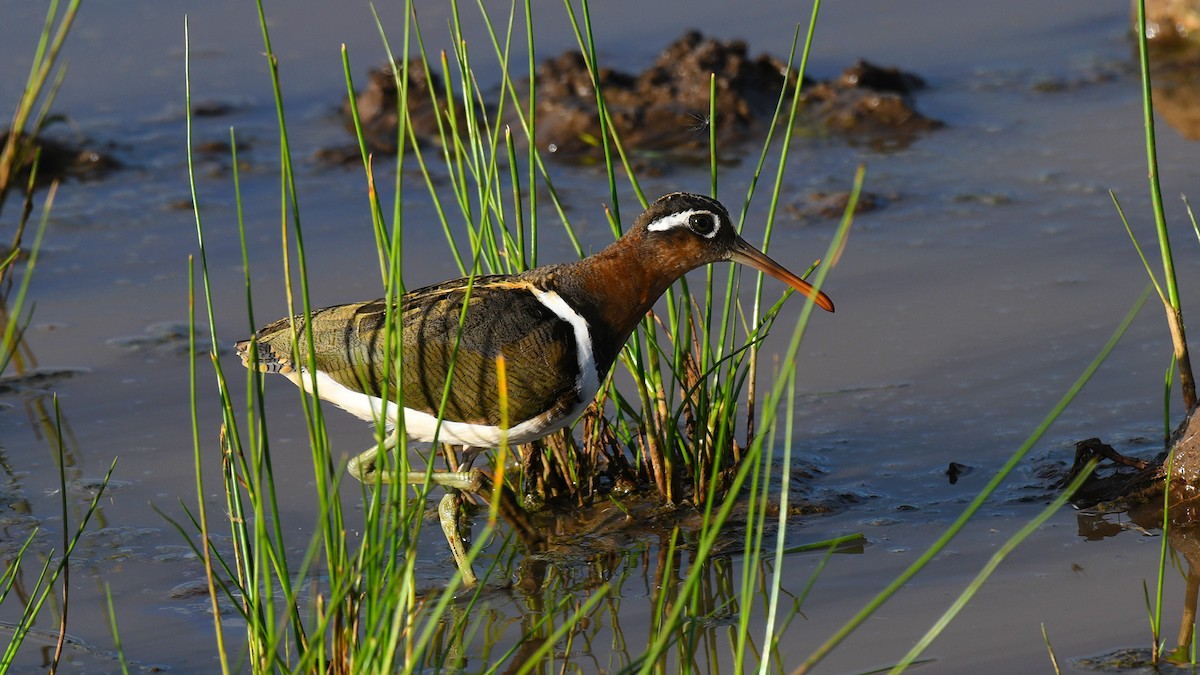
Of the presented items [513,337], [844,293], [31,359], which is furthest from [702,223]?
[31,359]

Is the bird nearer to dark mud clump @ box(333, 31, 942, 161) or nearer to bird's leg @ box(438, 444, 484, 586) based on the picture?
bird's leg @ box(438, 444, 484, 586)

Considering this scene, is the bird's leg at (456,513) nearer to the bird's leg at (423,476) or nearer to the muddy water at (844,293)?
the bird's leg at (423,476)

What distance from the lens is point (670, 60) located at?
861 cm

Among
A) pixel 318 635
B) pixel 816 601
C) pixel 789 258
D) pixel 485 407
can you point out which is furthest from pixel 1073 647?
pixel 789 258

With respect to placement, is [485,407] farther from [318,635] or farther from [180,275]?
[180,275]

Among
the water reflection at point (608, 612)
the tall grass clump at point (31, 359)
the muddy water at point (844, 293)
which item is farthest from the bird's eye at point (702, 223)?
the tall grass clump at point (31, 359)

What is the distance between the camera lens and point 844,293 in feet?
21.4

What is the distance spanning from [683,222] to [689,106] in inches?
157

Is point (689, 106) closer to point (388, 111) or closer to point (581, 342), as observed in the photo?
point (388, 111)

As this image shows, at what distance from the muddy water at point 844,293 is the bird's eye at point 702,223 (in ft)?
3.31

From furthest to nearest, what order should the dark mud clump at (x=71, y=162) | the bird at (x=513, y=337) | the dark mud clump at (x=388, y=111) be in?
the dark mud clump at (x=388, y=111) → the dark mud clump at (x=71, y=162) → the bird at (x=513, y=337)

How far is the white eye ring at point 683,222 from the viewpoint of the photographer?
4.55 m

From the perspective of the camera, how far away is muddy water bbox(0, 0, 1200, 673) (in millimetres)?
4410

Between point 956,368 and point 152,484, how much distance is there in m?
3.03
